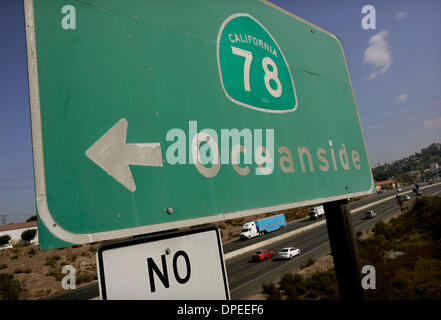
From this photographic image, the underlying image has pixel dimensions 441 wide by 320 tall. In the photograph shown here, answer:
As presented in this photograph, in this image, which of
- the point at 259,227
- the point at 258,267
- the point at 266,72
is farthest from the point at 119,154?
the point at 259,227

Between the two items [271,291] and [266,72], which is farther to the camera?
[271,291]

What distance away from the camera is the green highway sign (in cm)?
128

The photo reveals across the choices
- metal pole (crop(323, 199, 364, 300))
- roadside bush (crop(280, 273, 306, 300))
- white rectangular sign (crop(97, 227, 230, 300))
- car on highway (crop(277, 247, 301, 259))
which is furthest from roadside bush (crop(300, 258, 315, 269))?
white rectangular sign (crop(97, 227, 230, 300))

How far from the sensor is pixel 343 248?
2.93m

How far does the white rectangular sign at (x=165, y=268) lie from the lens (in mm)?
1272

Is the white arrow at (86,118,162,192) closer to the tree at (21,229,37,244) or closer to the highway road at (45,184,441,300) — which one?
the highway road at (45,184,441,300)

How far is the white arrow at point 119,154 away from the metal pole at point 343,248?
2167 mm

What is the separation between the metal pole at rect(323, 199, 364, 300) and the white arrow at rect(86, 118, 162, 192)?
2.17 m

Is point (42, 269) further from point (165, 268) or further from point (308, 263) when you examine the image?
point (165, 268)

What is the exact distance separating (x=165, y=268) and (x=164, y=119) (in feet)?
2.69

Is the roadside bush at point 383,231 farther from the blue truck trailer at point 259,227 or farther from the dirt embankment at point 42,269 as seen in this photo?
the dirt embankment at point 42,269
